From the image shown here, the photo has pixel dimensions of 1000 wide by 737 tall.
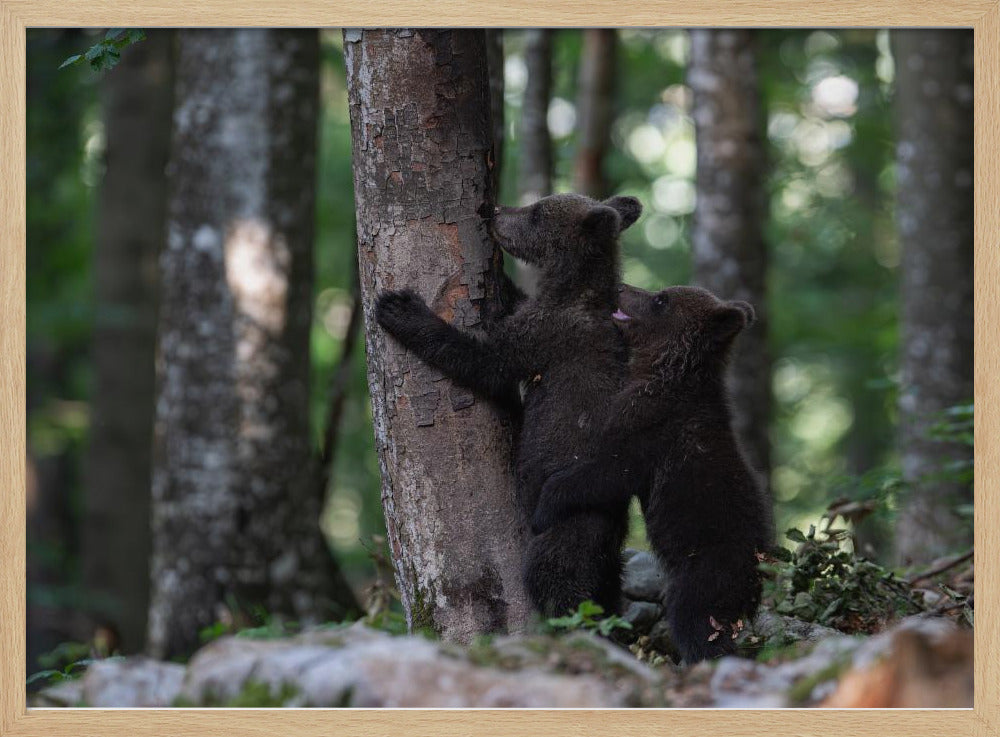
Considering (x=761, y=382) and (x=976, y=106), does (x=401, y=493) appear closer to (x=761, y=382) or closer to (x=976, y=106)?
(x=976, y=106)

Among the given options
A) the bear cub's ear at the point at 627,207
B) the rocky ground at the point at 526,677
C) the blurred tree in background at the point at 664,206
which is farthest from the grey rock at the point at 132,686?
the blurred tree in background at the point at 664,206

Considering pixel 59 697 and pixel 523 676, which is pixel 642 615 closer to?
pixel 523 676

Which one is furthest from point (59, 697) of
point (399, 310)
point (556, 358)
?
point (556, 358)

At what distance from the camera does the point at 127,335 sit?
16562 mm

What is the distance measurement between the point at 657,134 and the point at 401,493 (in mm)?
15099

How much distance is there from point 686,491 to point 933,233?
6548 millimetres

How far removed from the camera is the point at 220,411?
360 inches

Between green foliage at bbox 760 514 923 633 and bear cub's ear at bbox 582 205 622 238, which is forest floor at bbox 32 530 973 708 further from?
bear cub's ear at bbox 582 205 622 238

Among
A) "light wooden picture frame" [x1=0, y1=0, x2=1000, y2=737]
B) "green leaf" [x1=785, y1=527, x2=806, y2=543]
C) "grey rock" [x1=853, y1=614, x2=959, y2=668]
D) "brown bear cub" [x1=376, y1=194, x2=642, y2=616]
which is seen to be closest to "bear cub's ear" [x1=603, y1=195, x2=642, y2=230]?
"brown bear cub" [x1=376, y1=194, x2=642, y2=616]

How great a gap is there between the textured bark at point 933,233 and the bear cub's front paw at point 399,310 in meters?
6.68

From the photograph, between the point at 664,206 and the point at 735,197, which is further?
the point at 664,206

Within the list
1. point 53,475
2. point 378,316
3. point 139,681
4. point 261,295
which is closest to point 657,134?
point 261,295

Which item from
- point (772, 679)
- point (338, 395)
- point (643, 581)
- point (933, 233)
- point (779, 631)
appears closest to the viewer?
point (772, 679)

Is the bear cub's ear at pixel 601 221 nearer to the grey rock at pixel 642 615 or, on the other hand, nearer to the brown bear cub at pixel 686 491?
the brown bear cub at pixel 686 491
